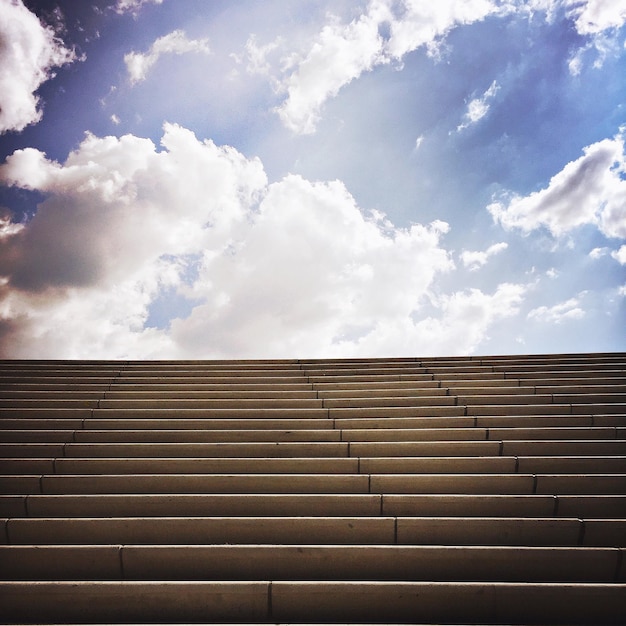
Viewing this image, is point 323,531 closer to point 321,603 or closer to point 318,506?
point 318,506

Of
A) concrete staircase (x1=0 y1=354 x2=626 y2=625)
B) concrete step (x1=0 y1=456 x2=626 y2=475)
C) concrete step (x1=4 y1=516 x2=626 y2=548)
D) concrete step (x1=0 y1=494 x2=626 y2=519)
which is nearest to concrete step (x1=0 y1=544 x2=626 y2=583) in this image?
concrete staircase (x1=0 y1=354 x2=626 y2=625)

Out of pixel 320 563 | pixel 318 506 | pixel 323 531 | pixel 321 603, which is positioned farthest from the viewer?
pixel 318 506

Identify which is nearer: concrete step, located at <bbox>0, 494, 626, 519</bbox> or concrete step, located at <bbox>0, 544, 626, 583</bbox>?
concrete step, located at <bbox>0, 544, 626, 583</bbox>

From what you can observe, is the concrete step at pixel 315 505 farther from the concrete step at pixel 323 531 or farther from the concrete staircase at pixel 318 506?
the concrete step at pixel 323 531

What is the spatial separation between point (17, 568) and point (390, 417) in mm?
3069

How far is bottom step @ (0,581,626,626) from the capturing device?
6.15 ft

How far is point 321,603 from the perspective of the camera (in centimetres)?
190

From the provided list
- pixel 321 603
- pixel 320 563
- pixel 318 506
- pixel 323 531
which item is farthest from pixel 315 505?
pixel 321 603

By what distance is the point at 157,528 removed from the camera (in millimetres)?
2354

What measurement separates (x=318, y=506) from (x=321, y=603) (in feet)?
2.13

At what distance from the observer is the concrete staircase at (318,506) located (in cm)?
191

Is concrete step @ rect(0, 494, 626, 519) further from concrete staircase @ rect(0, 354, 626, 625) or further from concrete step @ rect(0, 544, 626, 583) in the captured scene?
concrete step @ rect(0, 544, 626, 583)

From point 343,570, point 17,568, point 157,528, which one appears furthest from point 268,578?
point 17,568

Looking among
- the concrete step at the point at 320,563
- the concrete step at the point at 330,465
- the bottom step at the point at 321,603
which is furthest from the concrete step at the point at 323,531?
the concrete step at the point at 330,465
